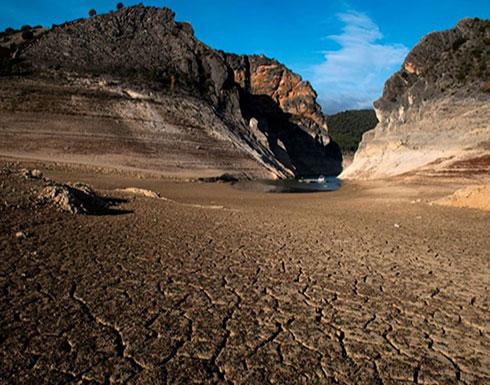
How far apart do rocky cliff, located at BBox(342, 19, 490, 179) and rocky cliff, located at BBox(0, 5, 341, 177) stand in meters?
14.9

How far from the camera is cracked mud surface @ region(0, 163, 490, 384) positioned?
7.95ft

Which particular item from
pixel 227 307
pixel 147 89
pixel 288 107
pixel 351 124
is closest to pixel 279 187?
pixel 147 89

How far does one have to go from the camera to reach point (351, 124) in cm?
12988

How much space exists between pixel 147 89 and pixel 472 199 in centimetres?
3851

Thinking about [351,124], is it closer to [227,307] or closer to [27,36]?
[27,36]

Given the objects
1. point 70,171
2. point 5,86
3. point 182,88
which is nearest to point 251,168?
point 182,88

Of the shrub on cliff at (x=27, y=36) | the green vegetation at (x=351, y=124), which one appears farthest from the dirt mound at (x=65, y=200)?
the green vegetation at (x=351, y=124)

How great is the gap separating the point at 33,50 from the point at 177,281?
169 feet

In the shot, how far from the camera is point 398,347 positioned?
2822 millimetres

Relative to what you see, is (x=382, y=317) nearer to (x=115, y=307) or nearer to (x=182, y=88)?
(x=115, y=307)

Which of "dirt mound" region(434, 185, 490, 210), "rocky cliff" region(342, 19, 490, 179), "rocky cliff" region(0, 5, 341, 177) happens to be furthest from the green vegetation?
"dirt mound" region(434, 185, 490, 210)

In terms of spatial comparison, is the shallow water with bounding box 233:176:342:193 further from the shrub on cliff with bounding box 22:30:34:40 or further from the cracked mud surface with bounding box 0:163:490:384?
the shrub on cliff with bounding box 22:30:34:40

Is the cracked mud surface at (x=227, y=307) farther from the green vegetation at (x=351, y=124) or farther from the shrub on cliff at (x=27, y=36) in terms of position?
the green vegetation at (x=351, y=124)

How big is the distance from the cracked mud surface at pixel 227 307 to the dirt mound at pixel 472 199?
19.9ft
